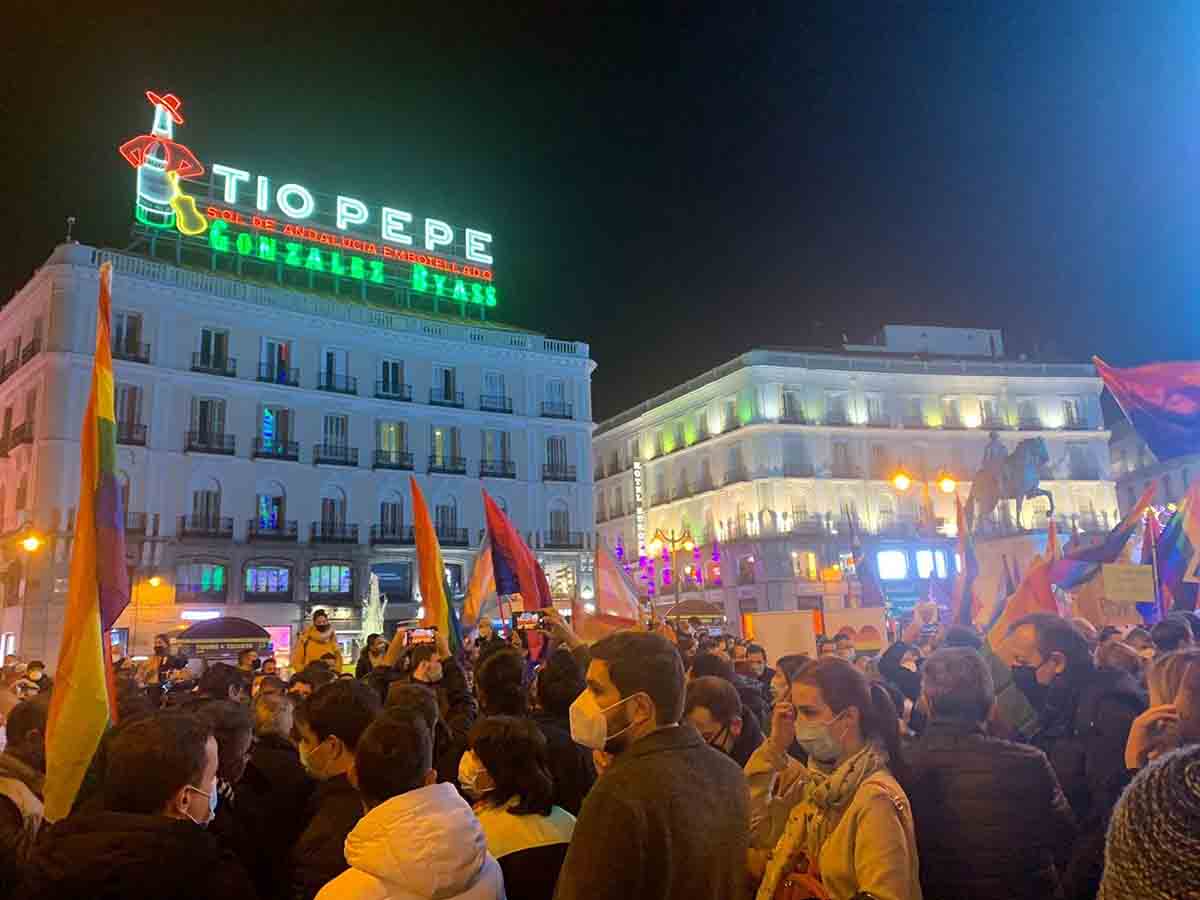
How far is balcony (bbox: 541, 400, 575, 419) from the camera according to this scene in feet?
143

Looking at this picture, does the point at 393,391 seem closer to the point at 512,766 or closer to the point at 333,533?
the point at 333,533

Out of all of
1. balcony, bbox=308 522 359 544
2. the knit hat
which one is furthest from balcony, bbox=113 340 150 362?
the knit hat

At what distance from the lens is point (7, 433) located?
35.2 m

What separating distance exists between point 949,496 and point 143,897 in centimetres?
5378


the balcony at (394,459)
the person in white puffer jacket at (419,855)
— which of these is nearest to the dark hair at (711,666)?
the person in white puffer jacket at (419,855)

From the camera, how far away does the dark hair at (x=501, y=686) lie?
5180 millimetres

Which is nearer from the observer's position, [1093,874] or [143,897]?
[143,897]

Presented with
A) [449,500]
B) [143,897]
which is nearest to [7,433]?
[449,500]

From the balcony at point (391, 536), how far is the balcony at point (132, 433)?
9.59m

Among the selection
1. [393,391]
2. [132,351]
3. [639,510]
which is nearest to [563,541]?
[393,391]

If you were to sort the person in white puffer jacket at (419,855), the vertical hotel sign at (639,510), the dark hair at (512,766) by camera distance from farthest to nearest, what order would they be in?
the vertical hotel sign at (639,510), the dark hair at (512,766), the person in white puffer jacket at (419,855)

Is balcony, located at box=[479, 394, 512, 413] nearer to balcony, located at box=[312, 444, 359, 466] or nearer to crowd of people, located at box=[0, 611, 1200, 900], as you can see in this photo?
balcony, located at box=[312, 444, 359, 466]

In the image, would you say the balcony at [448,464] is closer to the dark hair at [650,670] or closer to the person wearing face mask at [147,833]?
the person wearing face mask at [147,833]

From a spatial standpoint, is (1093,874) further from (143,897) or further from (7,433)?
(7,433)
